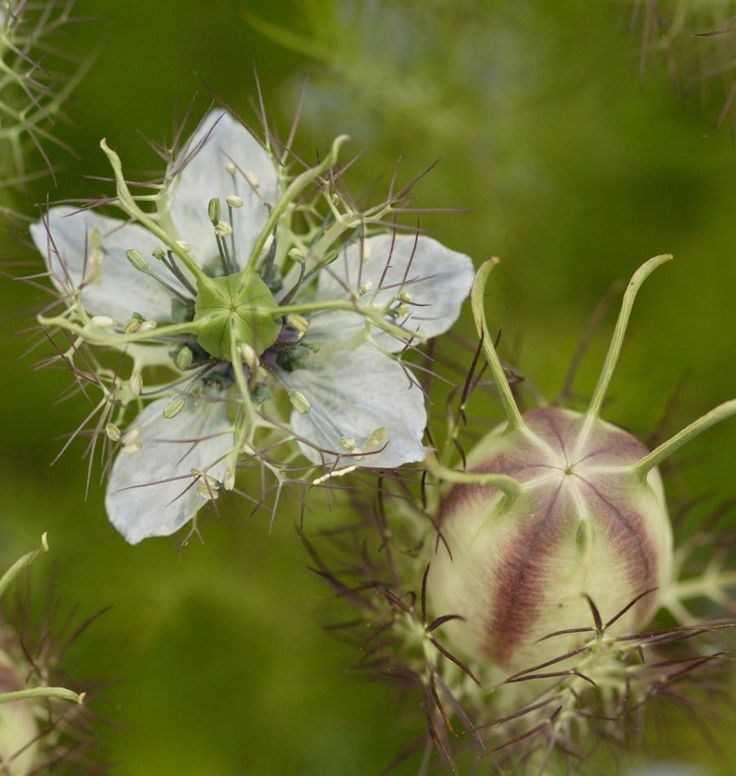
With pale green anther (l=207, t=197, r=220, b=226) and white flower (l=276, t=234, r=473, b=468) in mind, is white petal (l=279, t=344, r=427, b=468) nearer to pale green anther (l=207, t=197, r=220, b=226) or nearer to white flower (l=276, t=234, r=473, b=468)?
white flower (l=276, t=234, r=473, b=468)

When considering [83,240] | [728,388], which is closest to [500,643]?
[83,240]

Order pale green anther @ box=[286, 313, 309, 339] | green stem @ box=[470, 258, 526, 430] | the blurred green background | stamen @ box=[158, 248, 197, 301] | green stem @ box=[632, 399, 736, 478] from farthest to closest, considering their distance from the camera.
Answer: the blurred green background
stamen @ box=[158, 248, 197, 301]
pale green anther @ box=[286, 313, 309, 339]
green stem @ box=[470, 258, 526, 430]
green stem @ box=[632, 399, 736, 478]

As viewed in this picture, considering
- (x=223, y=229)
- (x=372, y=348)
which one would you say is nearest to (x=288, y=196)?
(x=223, y=229)

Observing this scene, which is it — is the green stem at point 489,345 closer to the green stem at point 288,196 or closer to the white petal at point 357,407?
the white petal at point 357,407

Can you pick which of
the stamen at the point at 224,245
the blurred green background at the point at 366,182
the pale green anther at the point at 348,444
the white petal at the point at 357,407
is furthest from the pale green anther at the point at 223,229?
the blurred green background at the point at 366,182

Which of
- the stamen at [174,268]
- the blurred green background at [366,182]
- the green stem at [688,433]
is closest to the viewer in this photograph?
the green stem at [688,433]

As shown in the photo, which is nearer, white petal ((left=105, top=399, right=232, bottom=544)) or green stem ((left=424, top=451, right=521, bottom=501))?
green stem ((left=424, top=451, right=521, bottom=501))

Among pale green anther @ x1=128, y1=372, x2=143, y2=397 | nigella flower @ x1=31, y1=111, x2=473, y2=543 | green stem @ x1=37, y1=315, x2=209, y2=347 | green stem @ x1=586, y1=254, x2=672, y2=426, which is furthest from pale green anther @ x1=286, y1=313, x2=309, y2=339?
green stem @ x1=586, y1=254, x2=672, y2=426

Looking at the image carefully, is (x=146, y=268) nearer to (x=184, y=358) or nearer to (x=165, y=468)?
(x=184, y=358)
